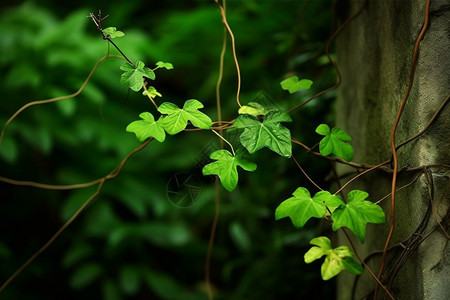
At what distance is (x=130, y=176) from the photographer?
2621 millimetres

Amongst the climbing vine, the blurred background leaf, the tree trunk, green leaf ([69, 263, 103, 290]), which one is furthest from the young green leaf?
green leaf ([69, 263, 103, 290])

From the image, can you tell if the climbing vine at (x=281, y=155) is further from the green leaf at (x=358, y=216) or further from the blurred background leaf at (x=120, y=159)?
the blurred background leaf at (x=120, y=159)

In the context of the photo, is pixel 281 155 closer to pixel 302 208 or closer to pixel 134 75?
pixel 302 208

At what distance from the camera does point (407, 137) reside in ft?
3.04

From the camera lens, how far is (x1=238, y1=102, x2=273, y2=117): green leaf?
99 centimetres

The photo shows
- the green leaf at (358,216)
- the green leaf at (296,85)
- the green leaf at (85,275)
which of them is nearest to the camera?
the green leaf at (358,216)

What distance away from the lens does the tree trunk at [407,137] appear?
85 cm

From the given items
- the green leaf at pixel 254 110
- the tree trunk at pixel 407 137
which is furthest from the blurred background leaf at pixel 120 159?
the green leaf at pixel 254 110

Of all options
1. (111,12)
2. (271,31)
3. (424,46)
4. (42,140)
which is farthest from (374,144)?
(111,12)

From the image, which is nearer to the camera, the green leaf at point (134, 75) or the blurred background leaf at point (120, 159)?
the green leaf at point (134, 75)

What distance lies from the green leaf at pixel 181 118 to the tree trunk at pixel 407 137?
0.46 m

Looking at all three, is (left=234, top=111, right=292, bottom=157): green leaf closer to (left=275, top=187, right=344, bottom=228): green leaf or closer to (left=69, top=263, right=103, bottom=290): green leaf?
(left=275, top=187, right=344, bottom=228): green leaf

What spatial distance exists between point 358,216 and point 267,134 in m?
0.27

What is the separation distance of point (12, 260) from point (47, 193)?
Answer: 455 millimetres
